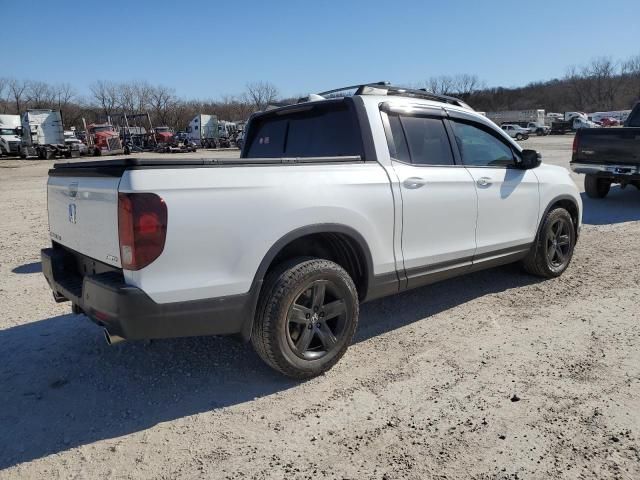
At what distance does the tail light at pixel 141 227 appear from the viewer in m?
2.55

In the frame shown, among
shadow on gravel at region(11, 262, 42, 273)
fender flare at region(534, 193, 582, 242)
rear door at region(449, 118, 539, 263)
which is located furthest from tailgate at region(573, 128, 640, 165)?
shadow on gravel at region(11, 262, 42, 273)

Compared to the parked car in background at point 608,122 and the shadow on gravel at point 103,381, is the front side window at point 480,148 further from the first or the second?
the parked car in background at point 608,122

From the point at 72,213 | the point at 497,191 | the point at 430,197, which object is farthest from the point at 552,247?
the point at 72,213

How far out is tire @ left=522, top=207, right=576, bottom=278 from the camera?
5109mm

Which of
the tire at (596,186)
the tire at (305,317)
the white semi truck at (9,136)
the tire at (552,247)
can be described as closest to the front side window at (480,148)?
the tire at (552,247)

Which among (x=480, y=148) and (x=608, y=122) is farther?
(x=608, y=122)

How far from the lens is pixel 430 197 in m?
3.84

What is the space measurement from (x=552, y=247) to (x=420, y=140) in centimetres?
226

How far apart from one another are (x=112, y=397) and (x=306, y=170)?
190 cm

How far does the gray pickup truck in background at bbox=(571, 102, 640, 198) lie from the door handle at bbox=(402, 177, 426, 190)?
7.50 m

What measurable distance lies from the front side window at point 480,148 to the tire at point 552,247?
2.86ft

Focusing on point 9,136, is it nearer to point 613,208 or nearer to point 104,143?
point 104,143

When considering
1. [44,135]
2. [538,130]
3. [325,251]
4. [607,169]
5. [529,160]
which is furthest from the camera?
[538,130]

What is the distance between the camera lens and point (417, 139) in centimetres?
399
